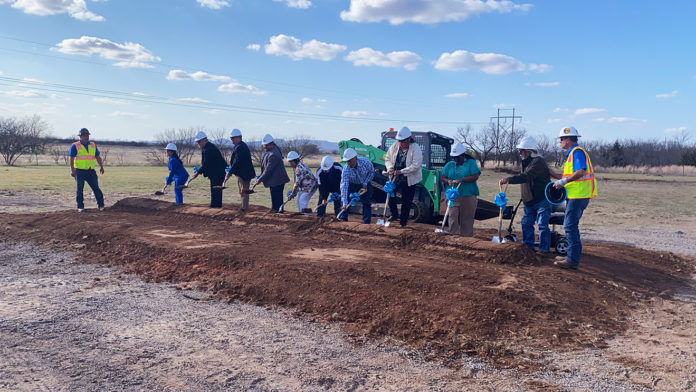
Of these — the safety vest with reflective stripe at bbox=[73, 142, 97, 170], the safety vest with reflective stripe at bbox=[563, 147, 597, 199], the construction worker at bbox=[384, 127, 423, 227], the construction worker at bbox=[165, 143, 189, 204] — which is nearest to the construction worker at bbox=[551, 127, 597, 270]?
the safety vest with reflective stripe at bbox=[563, 147, 597, 199]

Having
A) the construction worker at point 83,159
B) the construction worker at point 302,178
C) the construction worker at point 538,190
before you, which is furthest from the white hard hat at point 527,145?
the construction worker at point 83,159

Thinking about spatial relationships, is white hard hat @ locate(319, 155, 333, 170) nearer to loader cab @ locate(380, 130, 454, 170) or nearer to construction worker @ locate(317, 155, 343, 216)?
construction worker @ locate(317, 155, 343, 216)

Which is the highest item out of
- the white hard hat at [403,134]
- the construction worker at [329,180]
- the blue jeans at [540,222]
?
the white hard hat at [403,134]

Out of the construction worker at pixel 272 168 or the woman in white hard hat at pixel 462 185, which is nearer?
the woman in white hard hat at pixel 462 185

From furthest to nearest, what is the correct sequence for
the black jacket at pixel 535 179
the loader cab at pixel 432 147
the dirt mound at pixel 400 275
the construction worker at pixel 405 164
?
the loader cab at pixel 432 147, the construction worker at pixel 405 164, the black jacket at pixel 535 179, the dirt mound at pixel 400 275

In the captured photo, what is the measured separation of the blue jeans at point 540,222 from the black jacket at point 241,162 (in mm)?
5847

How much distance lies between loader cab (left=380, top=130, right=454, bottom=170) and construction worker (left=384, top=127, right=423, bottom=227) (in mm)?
3405

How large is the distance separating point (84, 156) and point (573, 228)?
10140mm

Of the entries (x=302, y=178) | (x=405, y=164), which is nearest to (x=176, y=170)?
(x=302, y=178)

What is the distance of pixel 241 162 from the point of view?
11.1 metres

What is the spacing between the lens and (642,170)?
58.3m

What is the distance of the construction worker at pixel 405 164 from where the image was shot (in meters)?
8.70

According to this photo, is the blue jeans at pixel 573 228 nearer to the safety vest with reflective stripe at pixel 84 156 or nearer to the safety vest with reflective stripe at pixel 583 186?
the safety vest with reflective stripe at pixel 583 186

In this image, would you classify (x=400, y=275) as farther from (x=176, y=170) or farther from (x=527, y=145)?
(x=176, y=170)
